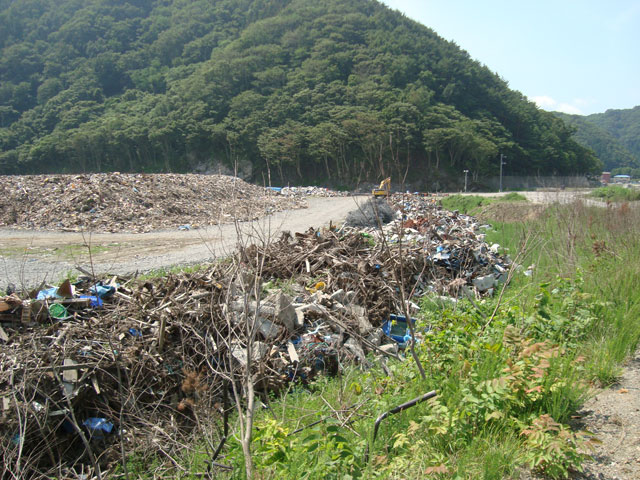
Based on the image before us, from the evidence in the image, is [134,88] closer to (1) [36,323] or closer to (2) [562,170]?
(2) [562,170]

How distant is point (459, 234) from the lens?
899cm

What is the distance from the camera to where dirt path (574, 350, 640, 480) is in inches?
80.7

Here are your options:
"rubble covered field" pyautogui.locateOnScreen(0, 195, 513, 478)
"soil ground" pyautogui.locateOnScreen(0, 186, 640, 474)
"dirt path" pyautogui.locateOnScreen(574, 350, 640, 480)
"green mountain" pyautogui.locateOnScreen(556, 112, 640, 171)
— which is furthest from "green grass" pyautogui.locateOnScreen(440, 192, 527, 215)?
"green mountain" pyautogui.locateOnScreen(556, 112, 640, 171)

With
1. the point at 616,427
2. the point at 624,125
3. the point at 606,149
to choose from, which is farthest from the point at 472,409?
the point at 624,125

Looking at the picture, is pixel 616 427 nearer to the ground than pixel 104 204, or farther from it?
nearer to the ground

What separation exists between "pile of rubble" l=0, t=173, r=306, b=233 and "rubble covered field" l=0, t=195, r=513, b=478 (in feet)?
23.8

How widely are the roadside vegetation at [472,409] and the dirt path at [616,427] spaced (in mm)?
81

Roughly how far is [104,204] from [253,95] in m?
52.3

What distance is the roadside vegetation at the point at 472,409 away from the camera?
2023mm

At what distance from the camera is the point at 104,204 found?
14.9m

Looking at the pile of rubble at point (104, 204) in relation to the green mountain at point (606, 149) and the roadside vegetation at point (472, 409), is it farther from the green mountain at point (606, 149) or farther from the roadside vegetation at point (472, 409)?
the green mountain at point (606, 149)

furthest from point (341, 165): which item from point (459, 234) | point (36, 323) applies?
point (36, 323)

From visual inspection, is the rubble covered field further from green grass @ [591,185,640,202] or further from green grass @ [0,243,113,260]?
green grass @ [591,185,640,202]

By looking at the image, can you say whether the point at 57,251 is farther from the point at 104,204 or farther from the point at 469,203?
the point at 469,203
